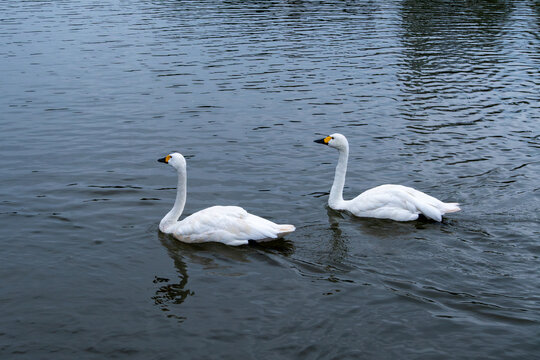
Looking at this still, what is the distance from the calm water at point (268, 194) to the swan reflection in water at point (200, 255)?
4 centimetres

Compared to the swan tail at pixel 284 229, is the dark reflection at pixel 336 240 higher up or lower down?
lower down

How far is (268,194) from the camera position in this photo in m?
14.0

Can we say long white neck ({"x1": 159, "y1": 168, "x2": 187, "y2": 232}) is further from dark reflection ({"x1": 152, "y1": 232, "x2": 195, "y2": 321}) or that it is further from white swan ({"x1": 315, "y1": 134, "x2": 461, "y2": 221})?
white swan ({"x1": 315, "y1": 134, "x2": 461, "y2": 221})

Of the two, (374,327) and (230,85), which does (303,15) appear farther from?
(374,327)

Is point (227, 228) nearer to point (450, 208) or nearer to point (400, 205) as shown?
point (400, 205)

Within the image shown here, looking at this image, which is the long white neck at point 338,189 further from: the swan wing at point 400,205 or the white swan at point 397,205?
the swan wing at point 400,205

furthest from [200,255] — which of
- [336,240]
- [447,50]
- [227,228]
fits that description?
[447,50]

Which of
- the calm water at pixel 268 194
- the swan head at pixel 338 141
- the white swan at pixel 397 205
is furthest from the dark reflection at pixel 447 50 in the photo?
the white swan at pixel 397 205

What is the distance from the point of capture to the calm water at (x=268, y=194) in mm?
8781

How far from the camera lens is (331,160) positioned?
1656 centimetres

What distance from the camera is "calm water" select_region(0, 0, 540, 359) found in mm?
8781

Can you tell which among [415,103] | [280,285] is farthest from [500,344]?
[415,103]

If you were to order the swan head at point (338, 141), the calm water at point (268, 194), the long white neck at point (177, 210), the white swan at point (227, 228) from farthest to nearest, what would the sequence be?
the swan head at point (338, 141), the long white neck at point (177, 210), the white swan at point (227, 228), the calm water at point (268, 194)

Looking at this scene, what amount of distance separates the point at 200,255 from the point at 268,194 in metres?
3.16
